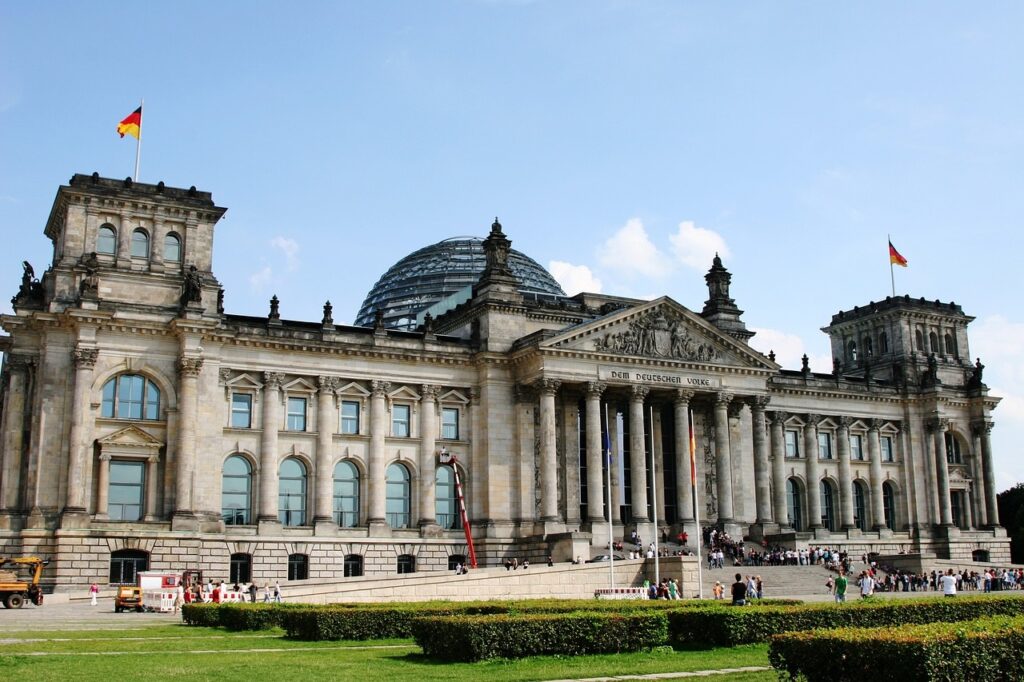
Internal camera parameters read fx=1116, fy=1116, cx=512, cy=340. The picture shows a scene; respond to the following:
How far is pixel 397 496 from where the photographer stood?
225 feet

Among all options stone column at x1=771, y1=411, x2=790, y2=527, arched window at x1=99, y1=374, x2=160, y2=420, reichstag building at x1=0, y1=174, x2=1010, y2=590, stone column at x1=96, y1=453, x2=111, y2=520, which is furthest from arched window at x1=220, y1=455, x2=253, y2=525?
stone column at x1=771, y1=411, x2=790, y2=527

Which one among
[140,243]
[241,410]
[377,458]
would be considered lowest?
[377,458]

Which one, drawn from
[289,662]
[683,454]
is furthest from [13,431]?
[289,662]

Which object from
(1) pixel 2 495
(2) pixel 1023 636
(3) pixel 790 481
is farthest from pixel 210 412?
(2) pixel 1023 636

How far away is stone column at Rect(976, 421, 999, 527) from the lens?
89.6 metres

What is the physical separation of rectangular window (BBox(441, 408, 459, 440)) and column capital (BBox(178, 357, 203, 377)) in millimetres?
15942

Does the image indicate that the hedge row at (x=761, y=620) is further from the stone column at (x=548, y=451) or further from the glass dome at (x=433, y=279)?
the glass dome at (x=433, y=279)

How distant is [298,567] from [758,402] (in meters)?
32.2

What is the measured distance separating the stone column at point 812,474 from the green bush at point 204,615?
54.0 m

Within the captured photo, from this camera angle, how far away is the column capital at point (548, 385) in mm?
68375

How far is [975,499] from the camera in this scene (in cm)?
9019

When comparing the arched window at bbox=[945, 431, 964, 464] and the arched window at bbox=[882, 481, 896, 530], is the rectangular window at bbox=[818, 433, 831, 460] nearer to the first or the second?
the arched window at bbox=[882, 481, 896, 530]

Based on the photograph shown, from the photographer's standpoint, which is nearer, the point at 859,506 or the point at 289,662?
the point at 289,662

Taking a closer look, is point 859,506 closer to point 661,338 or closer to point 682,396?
point 682,396
